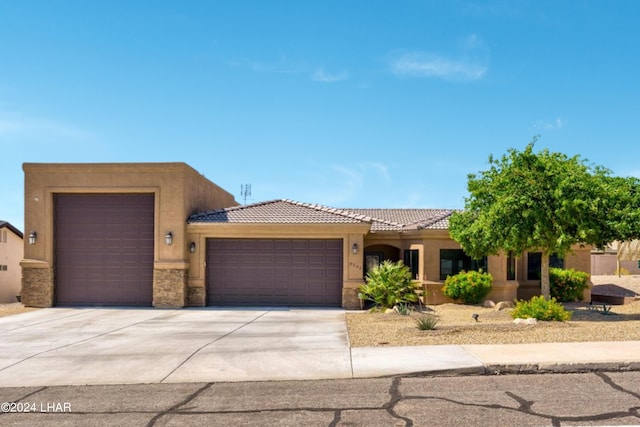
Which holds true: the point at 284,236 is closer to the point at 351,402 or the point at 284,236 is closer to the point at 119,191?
the point at 119,191

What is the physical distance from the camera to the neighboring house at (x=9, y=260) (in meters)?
32.2

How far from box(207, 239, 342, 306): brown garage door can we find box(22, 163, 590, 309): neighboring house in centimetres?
4

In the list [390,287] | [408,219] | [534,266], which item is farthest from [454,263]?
[408,219]

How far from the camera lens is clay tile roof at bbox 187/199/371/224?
20.4 m

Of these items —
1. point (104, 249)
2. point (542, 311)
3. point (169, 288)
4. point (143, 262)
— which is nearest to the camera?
point (542, 311)

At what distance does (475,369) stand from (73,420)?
240 inches

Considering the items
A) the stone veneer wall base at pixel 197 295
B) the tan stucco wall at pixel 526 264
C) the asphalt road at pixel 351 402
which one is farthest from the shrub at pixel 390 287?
the asphalt road at pixel 351 402

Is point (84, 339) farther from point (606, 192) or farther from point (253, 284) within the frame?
point (606, 192)

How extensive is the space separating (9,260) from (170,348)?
27.5 metres

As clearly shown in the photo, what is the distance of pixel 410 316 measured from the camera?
15.9m

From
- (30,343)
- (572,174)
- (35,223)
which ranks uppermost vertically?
(572,174)

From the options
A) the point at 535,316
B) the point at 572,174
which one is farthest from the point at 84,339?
the point at 572,174

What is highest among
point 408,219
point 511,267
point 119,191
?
point 119,191

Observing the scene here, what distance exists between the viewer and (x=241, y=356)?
10273mm
